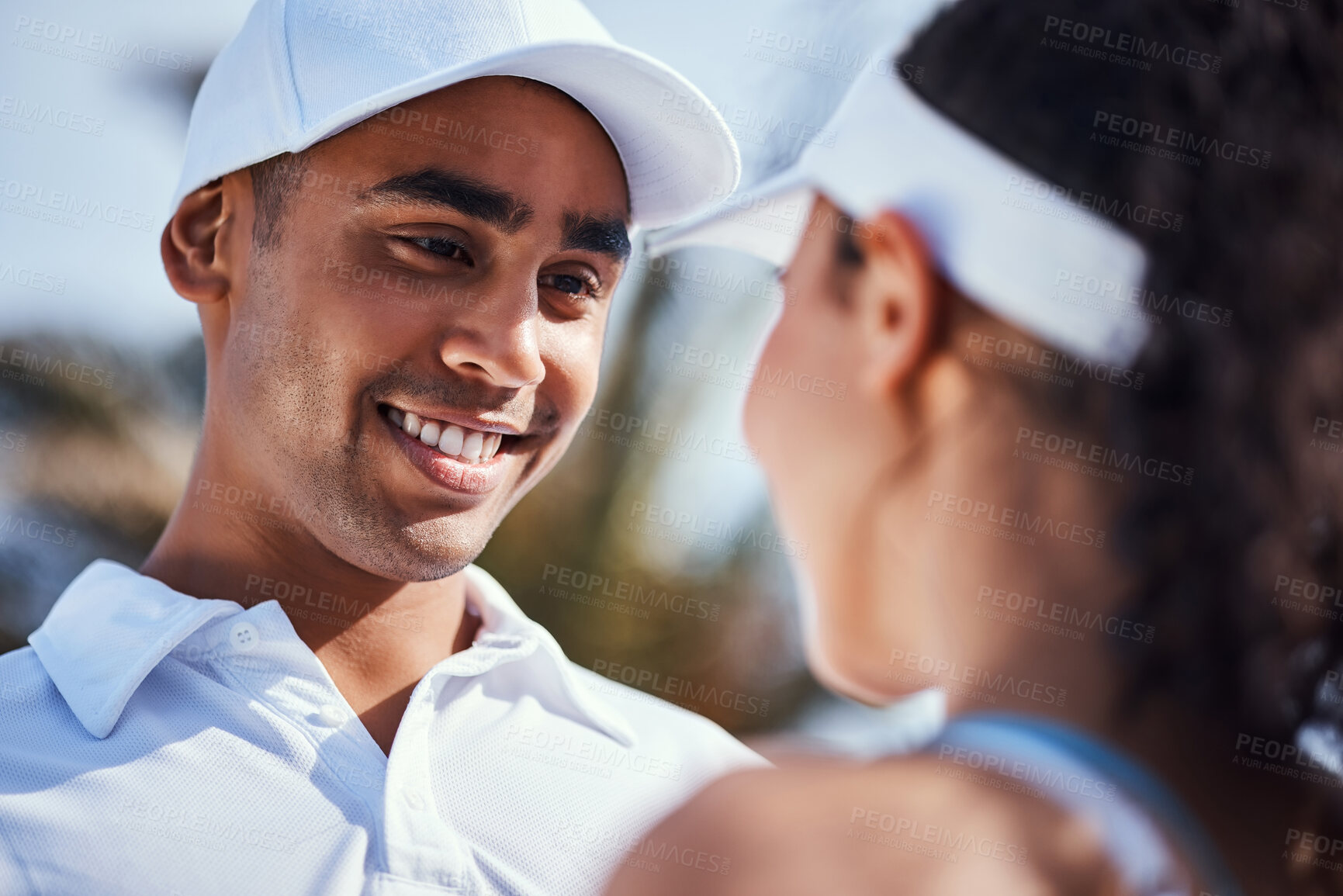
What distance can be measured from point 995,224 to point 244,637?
1145 millimetres

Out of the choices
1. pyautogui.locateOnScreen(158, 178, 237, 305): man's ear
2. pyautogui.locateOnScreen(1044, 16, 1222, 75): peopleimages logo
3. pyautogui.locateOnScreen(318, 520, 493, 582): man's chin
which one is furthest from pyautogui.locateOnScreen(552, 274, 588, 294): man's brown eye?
pyautogui.locateOnScreen(1044, 16, 1222, 75): peopleimages logo

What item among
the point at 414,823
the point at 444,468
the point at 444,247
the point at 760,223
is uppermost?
the point at 760,223

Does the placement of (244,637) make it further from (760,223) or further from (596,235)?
(760,223)

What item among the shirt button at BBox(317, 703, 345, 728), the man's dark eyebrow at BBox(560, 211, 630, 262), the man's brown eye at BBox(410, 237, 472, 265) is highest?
the man's dark eyebrow at BBox(560, 211, 630, 262)

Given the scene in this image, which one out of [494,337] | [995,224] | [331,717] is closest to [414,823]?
[331,717]

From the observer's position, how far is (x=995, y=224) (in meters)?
0.93

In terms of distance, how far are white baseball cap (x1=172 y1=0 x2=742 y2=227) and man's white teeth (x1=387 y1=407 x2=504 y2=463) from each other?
415 millimetres

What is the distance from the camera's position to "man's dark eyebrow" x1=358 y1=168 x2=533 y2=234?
140cm

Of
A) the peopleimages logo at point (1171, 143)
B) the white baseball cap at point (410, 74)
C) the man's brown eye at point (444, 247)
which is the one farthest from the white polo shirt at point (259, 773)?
the peopleimages logo at point (1171, 143)

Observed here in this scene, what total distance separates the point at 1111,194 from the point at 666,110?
801mm

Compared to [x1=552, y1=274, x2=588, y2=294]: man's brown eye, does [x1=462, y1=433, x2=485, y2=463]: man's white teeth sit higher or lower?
lower

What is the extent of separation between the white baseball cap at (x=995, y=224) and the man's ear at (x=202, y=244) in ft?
3.45

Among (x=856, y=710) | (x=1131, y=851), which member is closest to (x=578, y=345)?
(x=1131, y=851)

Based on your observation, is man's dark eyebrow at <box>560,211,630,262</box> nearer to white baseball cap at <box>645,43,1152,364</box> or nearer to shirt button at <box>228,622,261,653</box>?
white baseball cap at <box>645,43,1152,364</box>
